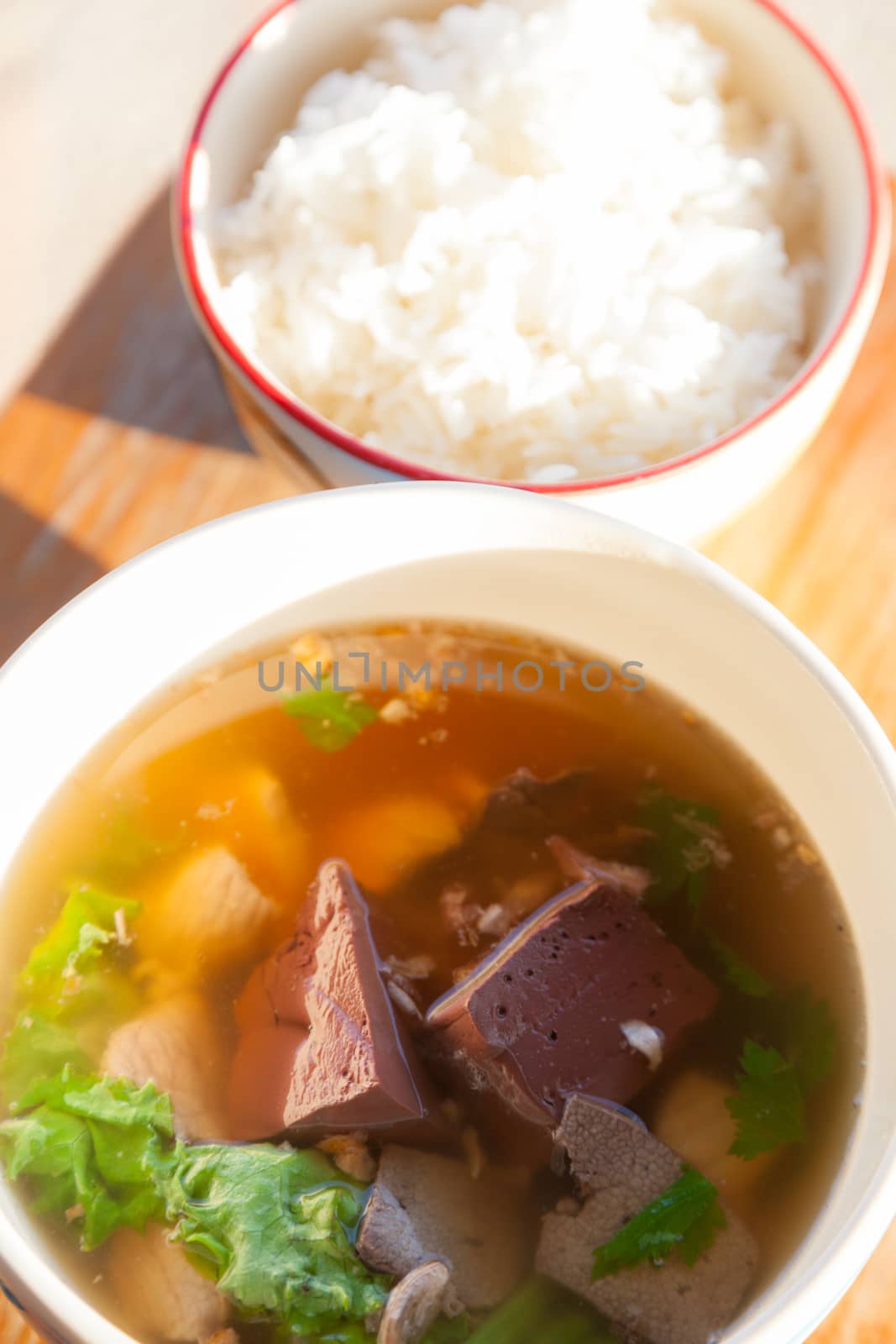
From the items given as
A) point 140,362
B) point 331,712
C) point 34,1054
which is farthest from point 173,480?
point 34,1054

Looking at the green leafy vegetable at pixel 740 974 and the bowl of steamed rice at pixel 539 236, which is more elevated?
the bowl of steamed rice at pixel 539 236

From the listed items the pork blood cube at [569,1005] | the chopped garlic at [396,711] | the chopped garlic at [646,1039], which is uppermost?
the chopped garlic at [396,711]

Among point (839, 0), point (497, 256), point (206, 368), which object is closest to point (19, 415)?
point (206, 368)

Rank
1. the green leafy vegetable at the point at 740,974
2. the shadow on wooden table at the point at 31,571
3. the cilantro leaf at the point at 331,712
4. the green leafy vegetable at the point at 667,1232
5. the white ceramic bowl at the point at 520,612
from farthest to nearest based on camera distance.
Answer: the shadow on wooden table at the point at 31,571, the cilantro leaf at the point at 331,712, the green leafy vegetable at the point at 740,974, the green leafy vegetable at the point at 667,1232, the white ceramic bowl at the point at 520,612

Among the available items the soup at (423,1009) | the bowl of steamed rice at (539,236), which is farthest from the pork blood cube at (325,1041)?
the bowl of steamed rice at (539,236)

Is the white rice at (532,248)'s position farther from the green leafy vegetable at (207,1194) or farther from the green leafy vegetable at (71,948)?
the green leafy vegetable at (207,1194)

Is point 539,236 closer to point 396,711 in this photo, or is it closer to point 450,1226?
point 396,711

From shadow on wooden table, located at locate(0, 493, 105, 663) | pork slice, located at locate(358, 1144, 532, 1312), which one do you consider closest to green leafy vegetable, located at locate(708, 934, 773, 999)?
pork slice, located at locate(358, 1144, 532, 1312)

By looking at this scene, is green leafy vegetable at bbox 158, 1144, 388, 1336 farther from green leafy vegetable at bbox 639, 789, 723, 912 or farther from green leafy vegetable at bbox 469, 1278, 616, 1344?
green leafy vegetable at bbox 639, 789, 723, 912
